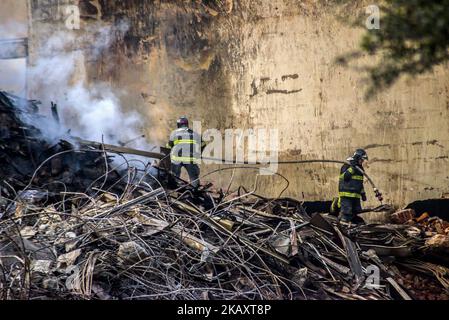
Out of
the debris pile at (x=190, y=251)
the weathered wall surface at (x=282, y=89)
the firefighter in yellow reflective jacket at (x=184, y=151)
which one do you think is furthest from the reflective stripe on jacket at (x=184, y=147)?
the weathered wall surface at (x=282, y=89)

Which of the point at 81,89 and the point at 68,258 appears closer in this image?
the point at 68,258

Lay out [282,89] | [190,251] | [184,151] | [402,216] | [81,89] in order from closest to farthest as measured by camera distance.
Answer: [190,251] → [184,151] → [402,216] → [282,89] → [81,89]

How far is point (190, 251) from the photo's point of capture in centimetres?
580

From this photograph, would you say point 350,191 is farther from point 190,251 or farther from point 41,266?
point 41,266

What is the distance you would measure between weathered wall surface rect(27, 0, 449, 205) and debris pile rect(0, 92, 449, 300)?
11.9 feet

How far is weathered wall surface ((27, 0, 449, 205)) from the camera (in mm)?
11125

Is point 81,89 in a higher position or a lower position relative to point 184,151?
higher

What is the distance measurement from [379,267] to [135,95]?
7.36 m

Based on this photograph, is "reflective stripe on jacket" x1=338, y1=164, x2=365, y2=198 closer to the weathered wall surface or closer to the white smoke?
the weathered wall surface

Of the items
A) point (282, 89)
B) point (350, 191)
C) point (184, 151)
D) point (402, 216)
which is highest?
point (282, 89)

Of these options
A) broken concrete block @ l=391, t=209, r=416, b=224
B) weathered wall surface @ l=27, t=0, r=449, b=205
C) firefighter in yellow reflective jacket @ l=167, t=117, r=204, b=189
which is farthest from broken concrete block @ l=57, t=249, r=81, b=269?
broken concrete block @ l=391, t=209, r=416, b=224

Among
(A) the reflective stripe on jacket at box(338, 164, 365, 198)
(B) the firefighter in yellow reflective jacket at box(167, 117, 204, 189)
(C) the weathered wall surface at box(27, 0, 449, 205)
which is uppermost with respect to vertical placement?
(C) the weathered wall surface at box(27, 0, 449, 205)

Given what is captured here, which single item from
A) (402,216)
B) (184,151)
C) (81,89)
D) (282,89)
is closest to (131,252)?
(184,151)

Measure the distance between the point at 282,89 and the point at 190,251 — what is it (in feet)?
21.7
